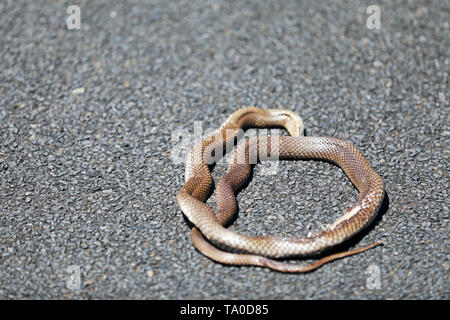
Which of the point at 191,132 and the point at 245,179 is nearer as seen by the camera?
the point at 245,179

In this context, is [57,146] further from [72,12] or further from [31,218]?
[72,12]

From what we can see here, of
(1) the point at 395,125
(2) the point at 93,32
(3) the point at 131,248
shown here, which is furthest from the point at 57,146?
(1) the point at 395,125

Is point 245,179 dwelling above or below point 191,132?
below

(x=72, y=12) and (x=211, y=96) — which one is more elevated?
(x=72, y=12)

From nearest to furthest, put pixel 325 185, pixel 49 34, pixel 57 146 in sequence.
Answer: pixel 325 185, pixel 57 146, pixel 49 34
